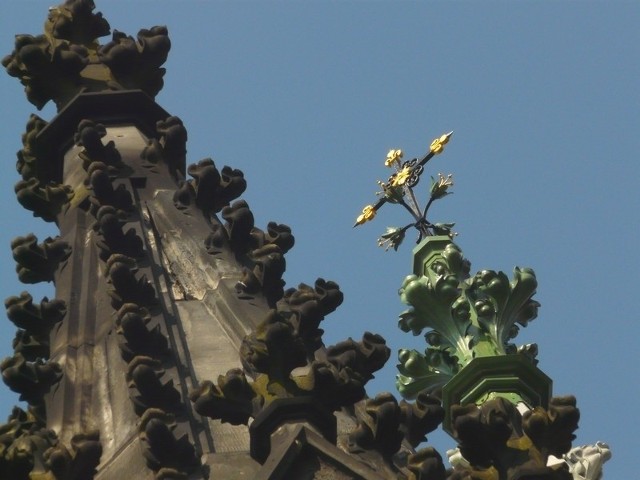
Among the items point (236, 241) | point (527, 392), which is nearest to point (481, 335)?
point (527, 392)

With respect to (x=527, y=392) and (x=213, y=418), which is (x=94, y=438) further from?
(x=527, y=392)

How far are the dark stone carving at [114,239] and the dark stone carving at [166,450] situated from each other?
109 inches

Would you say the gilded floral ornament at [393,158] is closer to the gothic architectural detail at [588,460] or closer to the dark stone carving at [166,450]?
the gothic architectural detail at [588,460]

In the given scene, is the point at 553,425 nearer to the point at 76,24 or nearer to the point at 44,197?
the point at 44,197

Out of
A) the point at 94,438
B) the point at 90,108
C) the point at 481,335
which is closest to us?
the point at 94,438

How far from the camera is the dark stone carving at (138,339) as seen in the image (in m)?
12.1

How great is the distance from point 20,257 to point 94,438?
3.53m

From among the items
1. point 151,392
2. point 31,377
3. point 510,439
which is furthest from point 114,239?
point 510,439

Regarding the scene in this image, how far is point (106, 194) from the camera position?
47.3 feet

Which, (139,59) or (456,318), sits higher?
(456,318)

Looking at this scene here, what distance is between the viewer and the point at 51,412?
12.1m

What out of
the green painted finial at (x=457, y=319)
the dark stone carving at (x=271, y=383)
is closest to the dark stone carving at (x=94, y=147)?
the dark stone carving at (x=271, y=383)

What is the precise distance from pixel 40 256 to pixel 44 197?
Answer: 46.7 inches

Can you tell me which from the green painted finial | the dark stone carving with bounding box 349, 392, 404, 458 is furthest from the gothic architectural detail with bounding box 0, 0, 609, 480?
the green painted finial
